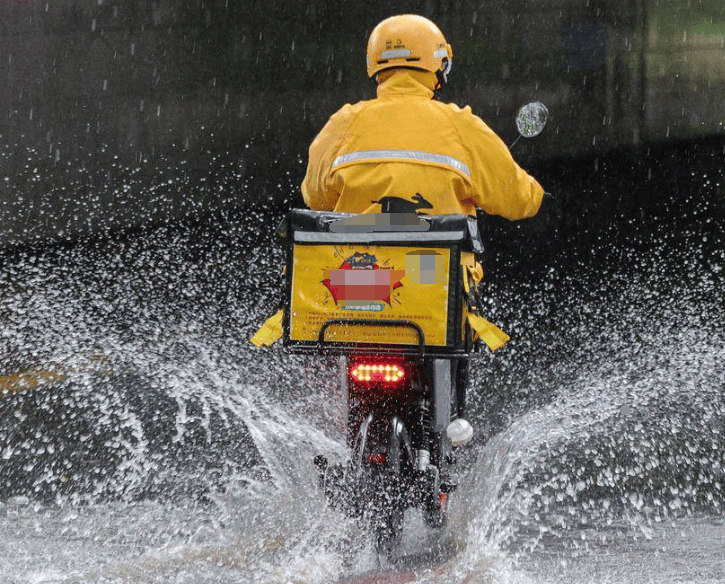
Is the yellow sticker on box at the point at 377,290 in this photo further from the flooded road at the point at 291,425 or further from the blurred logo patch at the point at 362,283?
the flooded road at the point at 291,425

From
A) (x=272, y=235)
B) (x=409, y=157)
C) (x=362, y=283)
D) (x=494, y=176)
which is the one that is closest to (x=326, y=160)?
(x=409, y=157)

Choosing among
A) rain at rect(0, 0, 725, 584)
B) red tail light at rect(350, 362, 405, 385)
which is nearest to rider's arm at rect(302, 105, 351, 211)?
red tail light at rect(350, 362, 405, 385)

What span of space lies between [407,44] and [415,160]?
0.56 m

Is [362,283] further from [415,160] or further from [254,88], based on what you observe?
[254,88]

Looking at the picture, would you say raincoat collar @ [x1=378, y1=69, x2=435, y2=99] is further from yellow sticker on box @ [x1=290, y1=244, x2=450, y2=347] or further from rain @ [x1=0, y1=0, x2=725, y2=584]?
rain @ [x1=0, y1=0, x2=725, y2=584]

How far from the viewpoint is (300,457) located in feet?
17.6

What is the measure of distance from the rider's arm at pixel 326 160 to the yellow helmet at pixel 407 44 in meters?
0.26

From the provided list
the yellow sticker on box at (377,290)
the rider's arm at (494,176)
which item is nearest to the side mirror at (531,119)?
the rider's arm at (494,176)

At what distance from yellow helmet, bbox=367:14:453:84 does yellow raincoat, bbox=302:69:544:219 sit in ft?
0.17

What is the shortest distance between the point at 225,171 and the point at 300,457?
4.16m

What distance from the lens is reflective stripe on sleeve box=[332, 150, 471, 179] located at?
4113mm

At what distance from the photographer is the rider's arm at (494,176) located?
4.20 metres

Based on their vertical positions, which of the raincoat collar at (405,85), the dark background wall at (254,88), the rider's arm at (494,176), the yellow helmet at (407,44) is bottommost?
the rider's arm at (494,176)

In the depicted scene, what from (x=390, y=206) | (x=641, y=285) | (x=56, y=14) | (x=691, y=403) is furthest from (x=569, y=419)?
(x=56, y=14)
